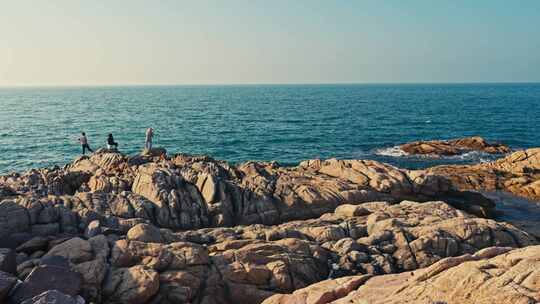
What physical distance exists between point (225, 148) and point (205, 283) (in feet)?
148

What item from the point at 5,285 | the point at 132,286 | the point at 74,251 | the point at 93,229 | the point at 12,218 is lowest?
the point at 132,286

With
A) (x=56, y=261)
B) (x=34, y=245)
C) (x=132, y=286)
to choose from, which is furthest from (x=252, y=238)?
(x=34, y=245)

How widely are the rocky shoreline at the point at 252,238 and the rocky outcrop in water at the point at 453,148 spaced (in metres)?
19.6

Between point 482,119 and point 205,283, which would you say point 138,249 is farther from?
point 482,119

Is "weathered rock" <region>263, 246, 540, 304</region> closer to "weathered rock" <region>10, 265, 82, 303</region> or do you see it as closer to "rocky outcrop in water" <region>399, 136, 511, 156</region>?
"weathered rock" <region>10, 265, 82, 303</region>

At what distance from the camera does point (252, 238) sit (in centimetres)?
1994

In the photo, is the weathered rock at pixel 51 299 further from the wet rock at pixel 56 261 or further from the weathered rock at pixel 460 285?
the weathered rock at pixel 460 285

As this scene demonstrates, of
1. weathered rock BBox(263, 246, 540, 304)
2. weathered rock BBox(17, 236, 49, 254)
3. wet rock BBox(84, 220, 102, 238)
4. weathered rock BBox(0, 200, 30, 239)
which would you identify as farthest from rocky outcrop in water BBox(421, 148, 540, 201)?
weathered rock BBox(0, 200, 30, 239)

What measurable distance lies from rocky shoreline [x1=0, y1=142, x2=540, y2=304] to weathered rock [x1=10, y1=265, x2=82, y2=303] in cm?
4

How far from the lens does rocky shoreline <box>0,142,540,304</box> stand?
12.5m

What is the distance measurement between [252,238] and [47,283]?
9.31 m

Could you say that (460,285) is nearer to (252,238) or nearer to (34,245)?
(252,238)

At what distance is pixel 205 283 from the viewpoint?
15.8 metres

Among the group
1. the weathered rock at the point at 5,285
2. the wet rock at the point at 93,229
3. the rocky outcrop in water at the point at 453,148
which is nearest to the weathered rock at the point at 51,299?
the weathered rock at the point at 5,285
